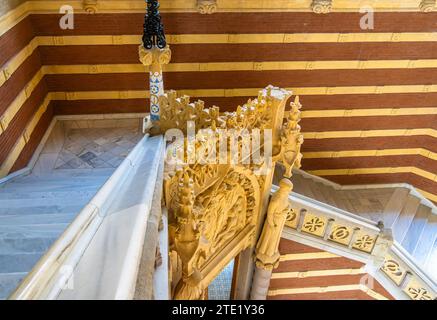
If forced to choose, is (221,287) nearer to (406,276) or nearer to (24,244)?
(406,276)

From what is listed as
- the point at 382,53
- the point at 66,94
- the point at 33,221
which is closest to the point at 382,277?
the point at 382,53

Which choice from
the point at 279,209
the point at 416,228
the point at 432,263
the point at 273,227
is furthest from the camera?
the point at 416,228

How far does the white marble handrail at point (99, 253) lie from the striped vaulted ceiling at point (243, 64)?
11.3 feet

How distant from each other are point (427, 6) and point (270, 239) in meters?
4.23

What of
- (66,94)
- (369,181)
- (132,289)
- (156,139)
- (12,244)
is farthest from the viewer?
(369,181)

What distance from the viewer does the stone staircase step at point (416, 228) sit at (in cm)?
586

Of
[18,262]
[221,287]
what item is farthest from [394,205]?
[18,262]

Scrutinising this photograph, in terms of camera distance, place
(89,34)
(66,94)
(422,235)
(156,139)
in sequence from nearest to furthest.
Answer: (156,139)
(89,34)
(66,94)
(422,235)

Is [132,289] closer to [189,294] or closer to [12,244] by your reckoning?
[12,244]

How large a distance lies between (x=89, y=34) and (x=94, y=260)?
186 inches

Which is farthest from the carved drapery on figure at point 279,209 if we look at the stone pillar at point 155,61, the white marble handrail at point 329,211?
the stone pillar at point 155,61

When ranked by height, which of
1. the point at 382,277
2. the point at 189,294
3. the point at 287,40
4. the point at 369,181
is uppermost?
the point at 287,40

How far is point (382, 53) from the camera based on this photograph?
5652mm

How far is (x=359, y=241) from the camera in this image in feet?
16.7
